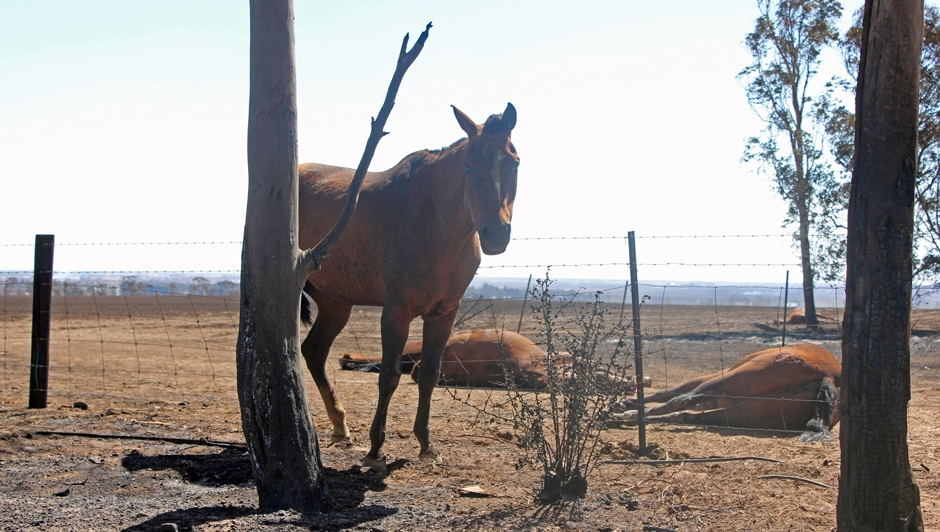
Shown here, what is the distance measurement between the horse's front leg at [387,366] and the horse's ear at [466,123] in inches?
55.4

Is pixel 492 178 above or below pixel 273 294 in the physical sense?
above

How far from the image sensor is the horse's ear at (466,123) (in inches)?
211

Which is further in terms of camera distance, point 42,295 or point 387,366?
point 42,295

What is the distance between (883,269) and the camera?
354 centimetres

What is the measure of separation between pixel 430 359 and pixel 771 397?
3.59 metres

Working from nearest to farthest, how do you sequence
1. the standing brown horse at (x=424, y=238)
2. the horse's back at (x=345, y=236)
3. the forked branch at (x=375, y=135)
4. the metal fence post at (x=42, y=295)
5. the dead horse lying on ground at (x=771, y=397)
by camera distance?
1. the forked branch at (x=375, y=135)
2. the standing brown horse at (x=424, y=238)
3. the horse's back at (x=345, y=236)
4. the dead horse lying on ground at (x=771, y=397)
5. the metal fence post at (x=42, y=295)

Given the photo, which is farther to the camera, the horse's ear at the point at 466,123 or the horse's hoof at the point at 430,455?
the horse's hoof at the point at 430,455

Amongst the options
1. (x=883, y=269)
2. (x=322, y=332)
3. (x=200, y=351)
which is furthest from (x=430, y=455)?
(x=200, y=351)

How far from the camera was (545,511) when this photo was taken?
4.18 metres

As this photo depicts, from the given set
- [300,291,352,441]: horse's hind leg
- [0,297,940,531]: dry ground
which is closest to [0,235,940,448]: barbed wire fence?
[0,297,940,531]: dry ground

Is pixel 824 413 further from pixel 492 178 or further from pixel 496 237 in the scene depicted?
pixel 492 178

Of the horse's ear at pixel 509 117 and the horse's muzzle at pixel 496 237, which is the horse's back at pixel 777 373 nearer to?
the horse's muzzle at pixel 496 237

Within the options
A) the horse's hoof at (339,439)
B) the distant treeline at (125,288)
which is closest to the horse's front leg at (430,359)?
the horse's hoof at (339,439)

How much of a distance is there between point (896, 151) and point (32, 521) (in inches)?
181
